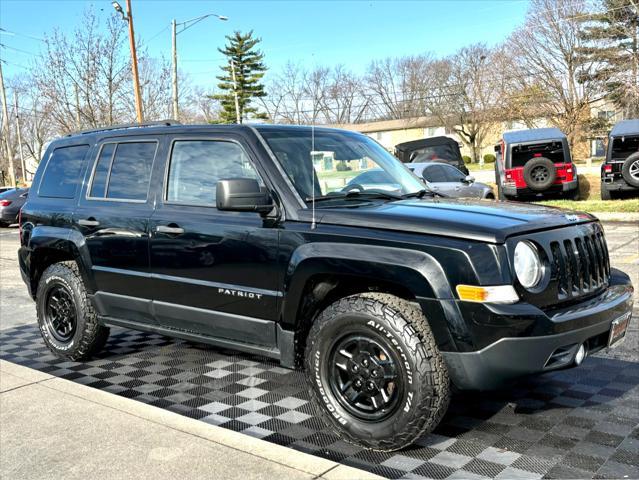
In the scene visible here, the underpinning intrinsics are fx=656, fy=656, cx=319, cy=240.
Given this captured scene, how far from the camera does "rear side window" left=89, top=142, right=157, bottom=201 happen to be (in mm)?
4961

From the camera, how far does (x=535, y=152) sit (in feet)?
66.7

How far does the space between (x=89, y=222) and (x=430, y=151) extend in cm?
1624

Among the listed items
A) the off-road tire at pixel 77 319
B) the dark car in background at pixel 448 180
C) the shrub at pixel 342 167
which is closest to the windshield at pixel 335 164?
the shrub at pixel 342 167

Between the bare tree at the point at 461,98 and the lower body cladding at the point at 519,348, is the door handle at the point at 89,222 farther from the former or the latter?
the bare tree at the point at 461,98

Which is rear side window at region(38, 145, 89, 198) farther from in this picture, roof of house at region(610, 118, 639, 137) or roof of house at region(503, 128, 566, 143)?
roof of house at region(610, 118, 639, 137)

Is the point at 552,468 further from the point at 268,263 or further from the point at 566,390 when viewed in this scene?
the point at 268,263

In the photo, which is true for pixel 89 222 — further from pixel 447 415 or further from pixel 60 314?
pixel 447 415

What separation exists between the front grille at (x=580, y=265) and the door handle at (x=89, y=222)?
3429 millimetres

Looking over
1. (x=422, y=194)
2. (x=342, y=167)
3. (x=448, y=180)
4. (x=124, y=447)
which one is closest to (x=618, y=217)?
(x=448, y=180)

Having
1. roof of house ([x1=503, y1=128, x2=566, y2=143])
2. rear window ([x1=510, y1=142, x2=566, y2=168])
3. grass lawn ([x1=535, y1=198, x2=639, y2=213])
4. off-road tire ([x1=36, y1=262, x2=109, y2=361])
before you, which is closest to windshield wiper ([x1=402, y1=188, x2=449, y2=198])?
off-road tire ([x1=36, y1=262, x2=109, y2=361])

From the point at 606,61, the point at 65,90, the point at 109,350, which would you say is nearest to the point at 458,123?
the point at 606,61

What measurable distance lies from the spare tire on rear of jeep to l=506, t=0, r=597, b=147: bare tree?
21.1 metres

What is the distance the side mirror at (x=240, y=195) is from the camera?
12.9ft

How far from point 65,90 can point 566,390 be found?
30.2 meters
